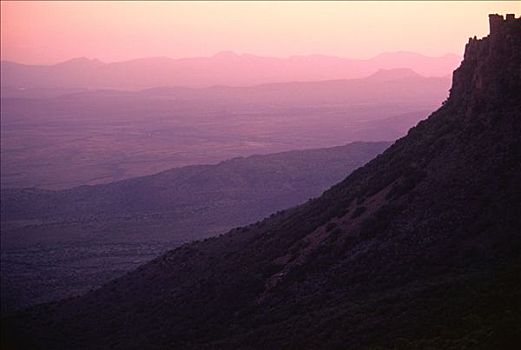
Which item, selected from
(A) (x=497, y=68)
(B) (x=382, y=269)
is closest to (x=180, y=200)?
(A) (x=497, y=68)

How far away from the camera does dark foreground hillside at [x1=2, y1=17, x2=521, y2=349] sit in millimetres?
20078

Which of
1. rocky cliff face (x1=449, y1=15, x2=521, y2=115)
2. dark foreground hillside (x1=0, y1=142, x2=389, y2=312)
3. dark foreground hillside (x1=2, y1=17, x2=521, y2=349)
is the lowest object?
dark foreground hillside (x1=0, y1=142, x2=389, y2=312)

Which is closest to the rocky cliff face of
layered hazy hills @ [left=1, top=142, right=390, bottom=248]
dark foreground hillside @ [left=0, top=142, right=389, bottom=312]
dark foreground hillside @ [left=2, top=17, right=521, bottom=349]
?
dark foreground hillside @ [left=2, top=17, right=521, bottom=349]

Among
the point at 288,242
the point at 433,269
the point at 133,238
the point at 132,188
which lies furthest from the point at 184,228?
the point at 433,269

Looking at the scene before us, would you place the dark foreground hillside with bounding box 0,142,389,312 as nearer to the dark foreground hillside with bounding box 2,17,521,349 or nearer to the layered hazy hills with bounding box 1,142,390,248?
the layered hazy hills with bounding box 1,142,390,248

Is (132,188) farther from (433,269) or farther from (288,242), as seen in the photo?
(433,269)

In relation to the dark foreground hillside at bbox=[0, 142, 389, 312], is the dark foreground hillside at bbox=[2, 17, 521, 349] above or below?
above

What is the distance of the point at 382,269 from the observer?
85.3 feet

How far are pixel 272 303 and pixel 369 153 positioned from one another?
85849 mm

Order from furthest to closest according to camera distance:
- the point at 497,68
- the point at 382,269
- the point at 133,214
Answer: the point at 133,214 → the point at 497,68 → the point at 382,269

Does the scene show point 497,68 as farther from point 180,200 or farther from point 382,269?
point 180,200

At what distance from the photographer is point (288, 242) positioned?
33.7 m

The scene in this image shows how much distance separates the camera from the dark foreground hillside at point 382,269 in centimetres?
2008

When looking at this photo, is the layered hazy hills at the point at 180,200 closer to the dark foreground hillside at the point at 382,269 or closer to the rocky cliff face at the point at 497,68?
the dark foreground hillside at the point at 382,269
